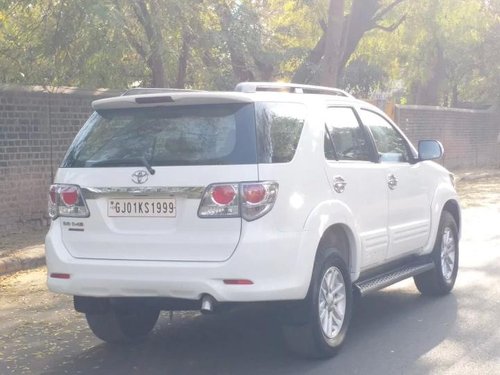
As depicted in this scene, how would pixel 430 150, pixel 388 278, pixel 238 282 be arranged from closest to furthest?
pixel 238 282 → pixel 388 278 → pixel 430 150

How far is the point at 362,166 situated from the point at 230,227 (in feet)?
5.45

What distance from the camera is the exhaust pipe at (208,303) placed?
550 centimetres

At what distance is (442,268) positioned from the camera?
8.06m

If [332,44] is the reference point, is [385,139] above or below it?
below

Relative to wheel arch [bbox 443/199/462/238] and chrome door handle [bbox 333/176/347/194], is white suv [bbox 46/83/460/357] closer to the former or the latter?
chrome door handle [bbox 333/176/347/194]

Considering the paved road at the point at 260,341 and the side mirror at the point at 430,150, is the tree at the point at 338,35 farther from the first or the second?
the side mirror at the point at 430,150

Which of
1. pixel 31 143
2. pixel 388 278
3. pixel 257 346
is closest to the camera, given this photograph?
pixel 257 346

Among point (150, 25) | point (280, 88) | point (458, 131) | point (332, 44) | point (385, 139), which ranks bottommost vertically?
point (385, 139)

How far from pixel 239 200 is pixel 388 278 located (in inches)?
80.0

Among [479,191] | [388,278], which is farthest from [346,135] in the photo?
[479,191]

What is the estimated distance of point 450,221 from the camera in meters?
8.26

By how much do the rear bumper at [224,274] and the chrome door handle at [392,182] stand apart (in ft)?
5.33

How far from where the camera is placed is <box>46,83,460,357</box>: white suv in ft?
18.0

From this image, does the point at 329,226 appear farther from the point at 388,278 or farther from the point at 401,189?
the point at 401,189
